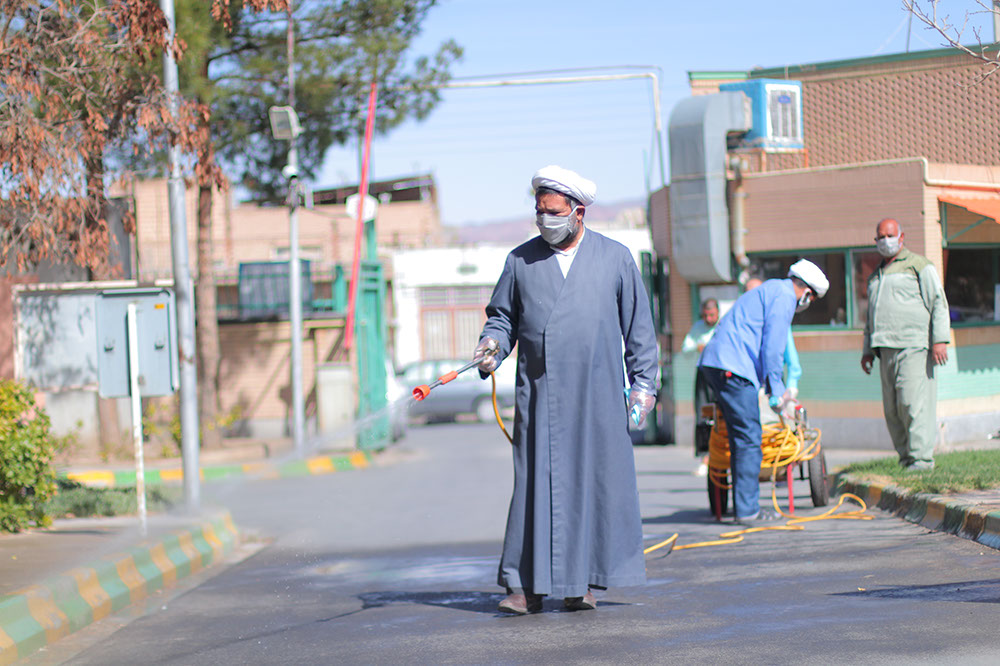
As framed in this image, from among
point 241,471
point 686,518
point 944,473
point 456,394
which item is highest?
point 944,473

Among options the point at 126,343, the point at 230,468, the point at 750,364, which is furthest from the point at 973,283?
the point at 126,343

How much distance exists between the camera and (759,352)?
29.9 feet

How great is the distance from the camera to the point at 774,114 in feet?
59.2

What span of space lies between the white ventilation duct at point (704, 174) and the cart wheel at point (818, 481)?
8.37m

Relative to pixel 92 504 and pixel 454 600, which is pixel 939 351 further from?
pixel 92 504

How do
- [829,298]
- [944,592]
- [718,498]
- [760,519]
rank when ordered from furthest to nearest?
[829,298], [718,498], [760,519], [944,592]

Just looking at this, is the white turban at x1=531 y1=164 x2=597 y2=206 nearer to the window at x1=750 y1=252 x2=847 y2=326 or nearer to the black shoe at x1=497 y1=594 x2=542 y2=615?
the black shoe at x1=497 y1=594 x2=542 y2=615

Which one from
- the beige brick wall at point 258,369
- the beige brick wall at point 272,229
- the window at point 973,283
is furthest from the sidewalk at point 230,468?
the beige brick wall at point 272,229

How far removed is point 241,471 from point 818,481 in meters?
10.6

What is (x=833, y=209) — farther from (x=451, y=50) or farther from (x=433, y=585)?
(x=433, y=585)

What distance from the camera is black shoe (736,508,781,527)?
9008 mm

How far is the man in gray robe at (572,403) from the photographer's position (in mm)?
6238

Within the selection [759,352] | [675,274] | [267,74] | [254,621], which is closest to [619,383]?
[254,621]

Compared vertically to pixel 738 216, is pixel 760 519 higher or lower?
lower
